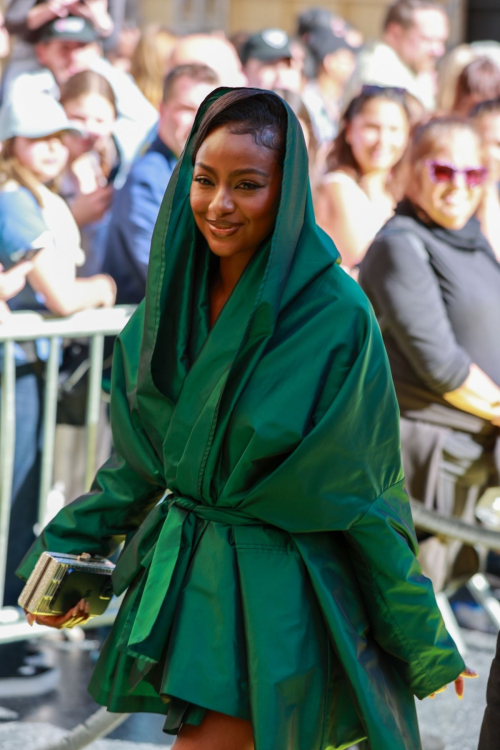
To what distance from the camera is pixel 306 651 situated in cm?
221

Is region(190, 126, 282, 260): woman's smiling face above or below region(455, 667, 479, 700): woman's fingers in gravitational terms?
above

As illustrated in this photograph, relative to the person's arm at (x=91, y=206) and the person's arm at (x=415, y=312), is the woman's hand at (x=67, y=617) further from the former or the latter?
the person's arm at (x=91, y=206)

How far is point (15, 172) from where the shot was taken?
4355 millimetres

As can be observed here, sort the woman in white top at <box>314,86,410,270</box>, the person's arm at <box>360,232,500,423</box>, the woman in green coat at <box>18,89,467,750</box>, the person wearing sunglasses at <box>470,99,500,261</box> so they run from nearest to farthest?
the woman in green coat at <box>18,89,467,750</box> → the person's arm at <box>360,232,500,423</box> → the woman in white top at <box>314,86,410,270</box> → the person wearing sunglasses at <box>470,99,500,261</box>

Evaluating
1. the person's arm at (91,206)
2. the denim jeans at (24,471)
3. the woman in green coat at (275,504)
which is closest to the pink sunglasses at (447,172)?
the person's arm at (91,206)

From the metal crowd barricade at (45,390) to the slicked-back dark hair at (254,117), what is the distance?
1552 mm

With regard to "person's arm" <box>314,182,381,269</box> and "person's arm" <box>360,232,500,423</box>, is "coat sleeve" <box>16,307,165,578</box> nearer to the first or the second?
"person's arm" <box>360,232,500,423</box>

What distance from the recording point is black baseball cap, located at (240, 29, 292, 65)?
21.9 ft

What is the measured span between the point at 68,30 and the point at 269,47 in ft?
4.79

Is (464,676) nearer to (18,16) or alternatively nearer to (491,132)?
(491,132)

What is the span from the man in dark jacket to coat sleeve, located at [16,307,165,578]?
2.07 m

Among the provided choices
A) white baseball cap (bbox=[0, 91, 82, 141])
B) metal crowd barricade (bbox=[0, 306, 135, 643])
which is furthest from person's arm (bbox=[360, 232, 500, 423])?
white baseball cap (bbox=[0, 91, 82, 141])

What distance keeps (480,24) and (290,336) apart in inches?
624

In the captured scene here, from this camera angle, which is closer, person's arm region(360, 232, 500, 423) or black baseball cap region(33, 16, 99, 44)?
person's arm region(360, 232, 500, 423)
